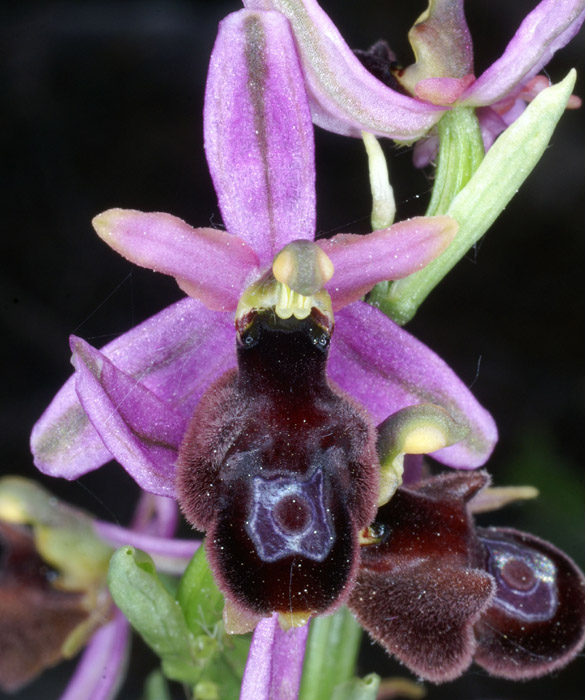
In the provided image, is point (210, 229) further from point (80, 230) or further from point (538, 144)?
point (80, 230)

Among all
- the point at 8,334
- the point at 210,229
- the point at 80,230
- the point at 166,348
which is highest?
the point at 210,229

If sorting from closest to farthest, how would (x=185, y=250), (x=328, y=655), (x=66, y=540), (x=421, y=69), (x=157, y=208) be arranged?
1. (x=185, y=250)
2. (x=421, y=69)
3. (x=328, y=655)
4. (x=66, y=540)
5. (x=157, y=208)

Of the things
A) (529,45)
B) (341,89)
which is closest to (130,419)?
(341,89)

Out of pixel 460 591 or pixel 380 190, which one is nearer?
pixel 460 591

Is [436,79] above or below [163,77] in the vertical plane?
above

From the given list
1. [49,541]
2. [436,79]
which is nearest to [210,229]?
[436,79]

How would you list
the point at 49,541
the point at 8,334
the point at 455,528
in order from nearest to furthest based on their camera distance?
1. the point at 455,528
2. the point at 49,541
3. the point at 8,334

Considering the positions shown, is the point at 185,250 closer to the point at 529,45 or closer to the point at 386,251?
the point at 386,251
